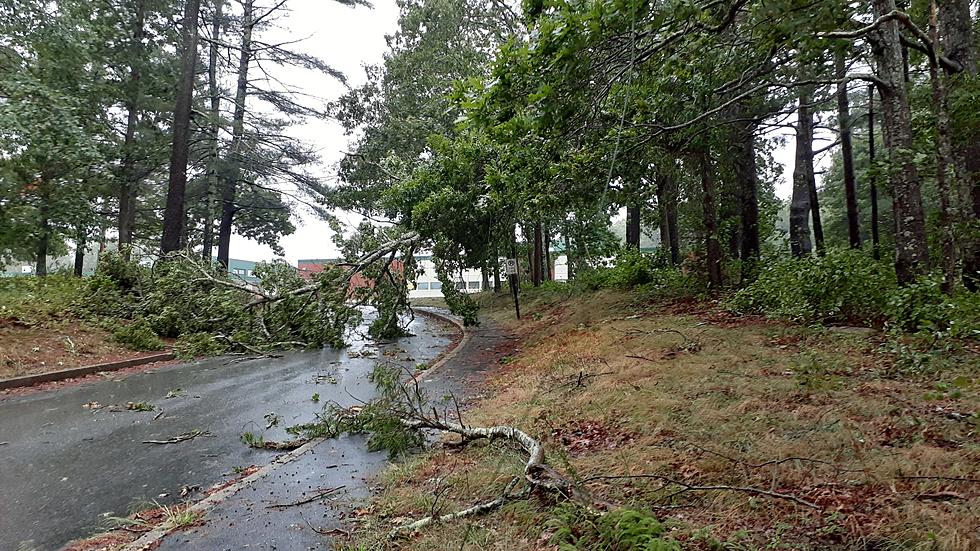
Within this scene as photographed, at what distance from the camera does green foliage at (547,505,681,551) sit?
2.23 meters

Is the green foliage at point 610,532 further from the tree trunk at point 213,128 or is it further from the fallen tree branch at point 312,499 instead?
the tree trunk at point 213,128

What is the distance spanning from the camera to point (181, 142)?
610 inches

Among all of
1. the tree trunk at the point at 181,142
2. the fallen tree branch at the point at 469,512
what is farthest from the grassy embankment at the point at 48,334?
the fallen tree branch at the point at 469,512

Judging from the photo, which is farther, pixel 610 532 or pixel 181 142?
pixel 181 142

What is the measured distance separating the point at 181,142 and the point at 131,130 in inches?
276

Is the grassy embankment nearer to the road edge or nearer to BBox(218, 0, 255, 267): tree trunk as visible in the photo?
the road edge

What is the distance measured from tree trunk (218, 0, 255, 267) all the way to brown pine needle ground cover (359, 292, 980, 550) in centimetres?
1746

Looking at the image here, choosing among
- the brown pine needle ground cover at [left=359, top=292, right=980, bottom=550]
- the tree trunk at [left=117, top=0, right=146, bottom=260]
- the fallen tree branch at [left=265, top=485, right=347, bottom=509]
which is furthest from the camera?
the tree trunk at [left=117, top=0, right=146, bottom=260]

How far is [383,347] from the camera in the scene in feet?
42.0

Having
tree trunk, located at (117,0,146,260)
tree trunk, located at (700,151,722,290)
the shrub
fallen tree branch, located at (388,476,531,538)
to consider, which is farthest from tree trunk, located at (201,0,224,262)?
the shrub

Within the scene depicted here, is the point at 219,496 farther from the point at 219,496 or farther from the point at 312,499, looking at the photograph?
the point at 312,499

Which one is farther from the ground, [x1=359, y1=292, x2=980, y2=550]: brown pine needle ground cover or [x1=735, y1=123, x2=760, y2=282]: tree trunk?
[x1=735, y1=123, x2=760, y2=282]: tree trunk

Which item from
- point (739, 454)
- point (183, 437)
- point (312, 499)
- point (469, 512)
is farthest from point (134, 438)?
point (739, 454)

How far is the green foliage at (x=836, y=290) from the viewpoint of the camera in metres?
7.21
